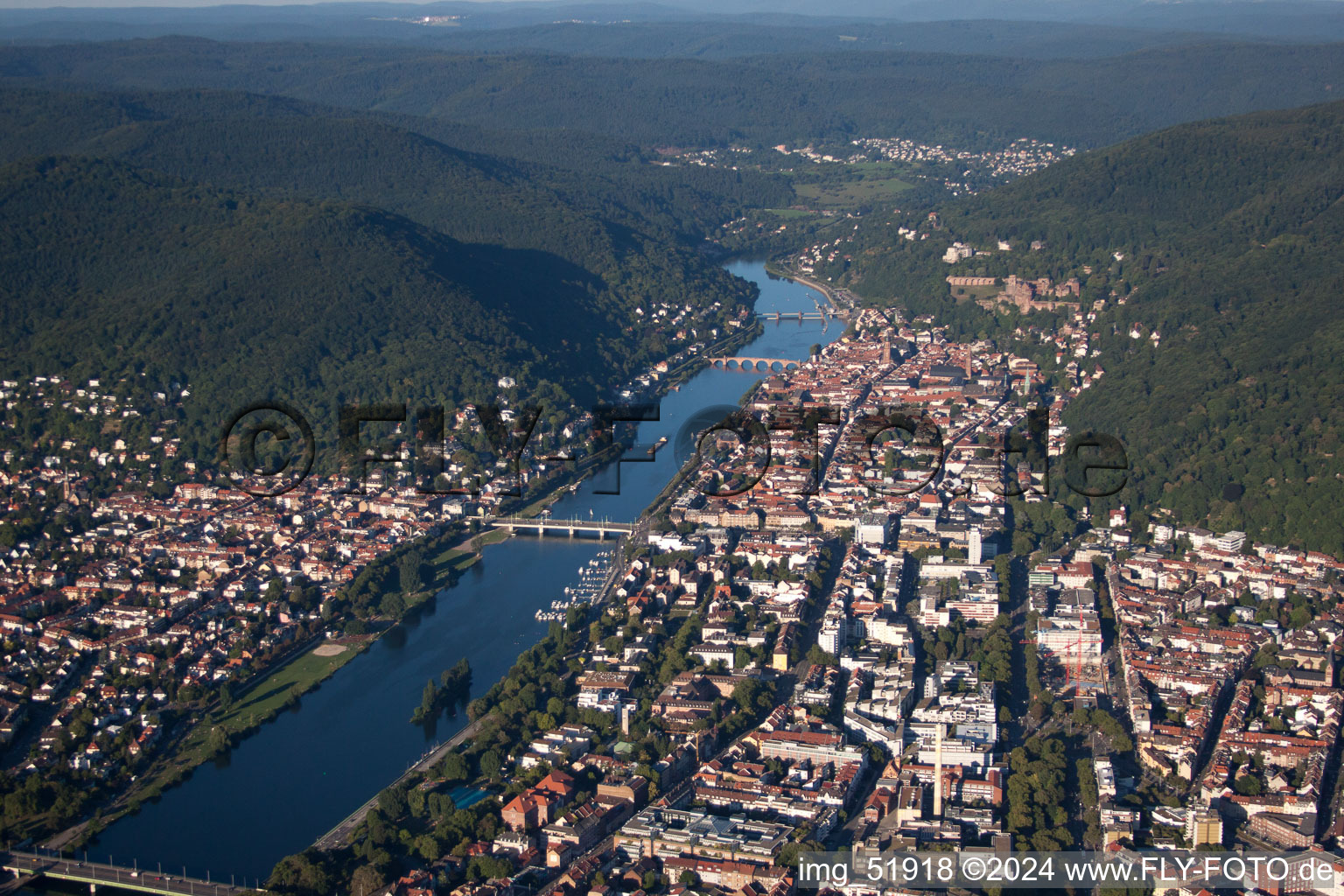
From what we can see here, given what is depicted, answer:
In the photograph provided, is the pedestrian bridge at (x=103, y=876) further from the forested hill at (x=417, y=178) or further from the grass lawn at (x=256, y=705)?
the forested hill at (x=417, y=178)

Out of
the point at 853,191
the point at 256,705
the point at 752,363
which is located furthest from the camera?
the point at 853,191

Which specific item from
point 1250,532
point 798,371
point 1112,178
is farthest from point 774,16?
point 1250,532

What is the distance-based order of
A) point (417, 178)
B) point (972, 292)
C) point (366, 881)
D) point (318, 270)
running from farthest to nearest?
point (417, 178) → point (972, 292) → point (318, 270) → point (366, 881)

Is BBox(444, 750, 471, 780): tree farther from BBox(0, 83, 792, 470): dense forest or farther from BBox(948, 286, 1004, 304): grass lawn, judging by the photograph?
BBox(948, 286, 1004, 304): grass lawn

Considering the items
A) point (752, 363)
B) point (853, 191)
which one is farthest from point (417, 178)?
point (853, 191)

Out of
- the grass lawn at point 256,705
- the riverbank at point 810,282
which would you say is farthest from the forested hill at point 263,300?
the grass lawn at point 256,705

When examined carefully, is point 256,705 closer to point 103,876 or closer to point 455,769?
point 455,769

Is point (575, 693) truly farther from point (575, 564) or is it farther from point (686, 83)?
point (686, 83)
